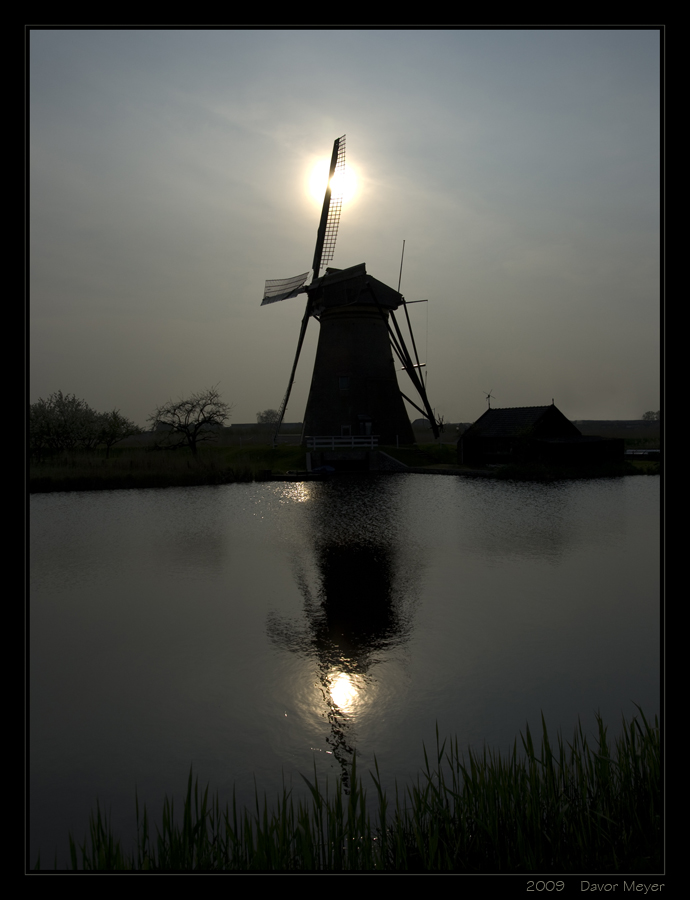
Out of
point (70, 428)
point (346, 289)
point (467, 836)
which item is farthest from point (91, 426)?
point (467, 836)

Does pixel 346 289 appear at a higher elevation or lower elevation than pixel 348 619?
higher

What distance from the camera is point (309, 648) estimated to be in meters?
7.50

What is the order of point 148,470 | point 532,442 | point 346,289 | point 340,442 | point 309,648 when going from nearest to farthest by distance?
point 309,648 → point 148,470 → point 532,442 → point 340,442 → point 346,289

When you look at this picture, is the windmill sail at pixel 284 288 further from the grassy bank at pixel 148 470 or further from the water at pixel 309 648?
the water at pixel 309 648

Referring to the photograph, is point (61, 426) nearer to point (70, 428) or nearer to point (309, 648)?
point (70, 428)

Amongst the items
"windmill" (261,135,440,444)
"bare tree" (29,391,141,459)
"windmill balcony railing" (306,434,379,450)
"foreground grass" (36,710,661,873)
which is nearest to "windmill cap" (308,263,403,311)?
"windmill" (261,135,440,444)

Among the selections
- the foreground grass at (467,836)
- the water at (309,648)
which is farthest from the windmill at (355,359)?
the foreground grass at (467,836)

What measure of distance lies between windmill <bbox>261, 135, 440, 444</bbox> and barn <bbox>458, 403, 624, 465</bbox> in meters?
3.67

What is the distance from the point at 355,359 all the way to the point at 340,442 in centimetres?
509

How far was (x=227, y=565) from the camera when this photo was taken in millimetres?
12461

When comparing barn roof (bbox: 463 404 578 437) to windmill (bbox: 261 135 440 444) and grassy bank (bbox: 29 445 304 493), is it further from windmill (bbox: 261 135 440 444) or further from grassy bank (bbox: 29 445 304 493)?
grassy bank (bbox: 29 445 304 493)

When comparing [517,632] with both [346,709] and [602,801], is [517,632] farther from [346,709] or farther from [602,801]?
[602,801]
